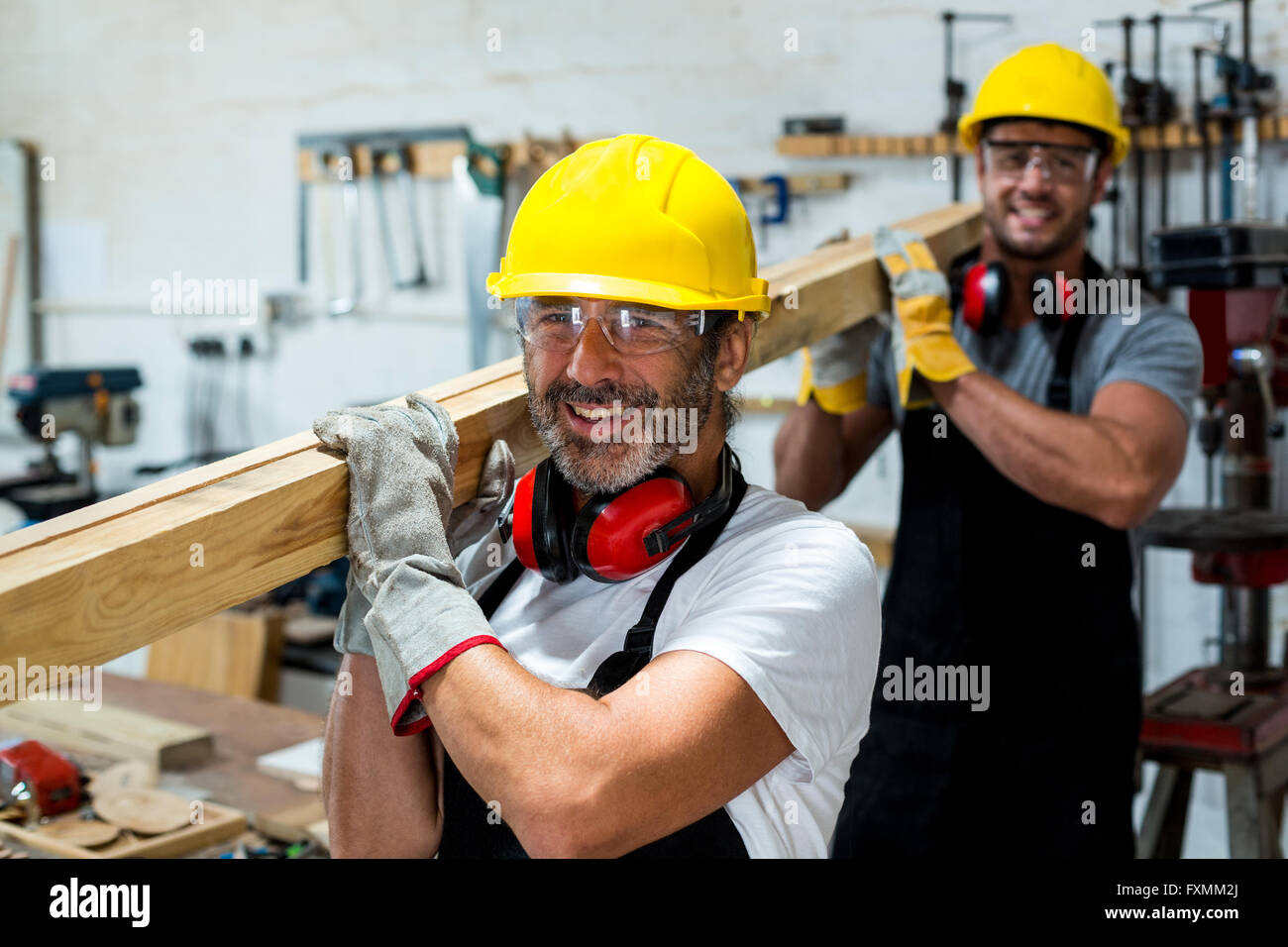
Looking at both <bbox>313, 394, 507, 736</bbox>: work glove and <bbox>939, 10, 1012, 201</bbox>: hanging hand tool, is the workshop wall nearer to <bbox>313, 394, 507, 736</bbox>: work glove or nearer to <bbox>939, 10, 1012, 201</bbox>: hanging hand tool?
<bbox>939, 10, 1012, 201</bbox>: hanging hand tool

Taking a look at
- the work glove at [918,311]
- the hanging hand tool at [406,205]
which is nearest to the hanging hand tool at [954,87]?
the work glove at [918,311]

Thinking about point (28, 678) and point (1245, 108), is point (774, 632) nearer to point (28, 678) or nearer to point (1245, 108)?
point (28, 678)

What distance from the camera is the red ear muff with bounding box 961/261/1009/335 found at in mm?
2141

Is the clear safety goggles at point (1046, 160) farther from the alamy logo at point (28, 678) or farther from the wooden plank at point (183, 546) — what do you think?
the alamy logo at point (28, 678)

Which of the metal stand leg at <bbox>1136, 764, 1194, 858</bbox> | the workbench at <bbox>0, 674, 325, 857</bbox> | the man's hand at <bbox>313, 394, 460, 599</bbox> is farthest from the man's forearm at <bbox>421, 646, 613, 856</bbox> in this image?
the metal stand leg at <bbox>1136, 764, 1194, 858</bbox>

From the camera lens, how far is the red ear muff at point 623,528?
1276 millimetres

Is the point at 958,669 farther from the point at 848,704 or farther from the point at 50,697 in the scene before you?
the point at 50,697

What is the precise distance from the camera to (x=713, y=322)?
4.41ft

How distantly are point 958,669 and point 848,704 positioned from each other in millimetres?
1031

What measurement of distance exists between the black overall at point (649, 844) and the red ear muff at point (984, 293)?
0.93 m

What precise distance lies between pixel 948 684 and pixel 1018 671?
12cm

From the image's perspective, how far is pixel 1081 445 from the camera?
79.7 inches

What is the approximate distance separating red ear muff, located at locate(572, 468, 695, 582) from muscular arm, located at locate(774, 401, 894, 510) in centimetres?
119
